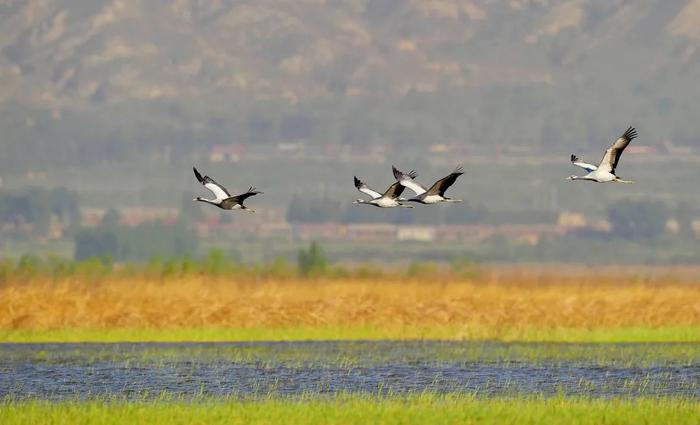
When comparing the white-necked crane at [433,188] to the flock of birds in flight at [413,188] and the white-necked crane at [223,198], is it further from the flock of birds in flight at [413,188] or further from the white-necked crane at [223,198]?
the white-necked crane at [223,198]

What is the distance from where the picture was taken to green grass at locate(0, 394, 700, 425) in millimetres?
21797

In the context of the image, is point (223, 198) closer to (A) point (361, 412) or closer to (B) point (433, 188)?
(B) point (433, 188)

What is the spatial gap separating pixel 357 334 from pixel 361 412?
1697 cm

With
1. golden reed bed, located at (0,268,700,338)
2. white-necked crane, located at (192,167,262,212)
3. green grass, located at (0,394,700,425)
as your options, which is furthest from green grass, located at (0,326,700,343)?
green grass, located at (0,394,700,425)

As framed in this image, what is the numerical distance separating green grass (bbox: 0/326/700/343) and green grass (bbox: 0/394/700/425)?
1410 cm

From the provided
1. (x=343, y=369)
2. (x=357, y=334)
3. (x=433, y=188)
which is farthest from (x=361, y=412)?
(x=357, y=334)

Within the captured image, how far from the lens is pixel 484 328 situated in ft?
129

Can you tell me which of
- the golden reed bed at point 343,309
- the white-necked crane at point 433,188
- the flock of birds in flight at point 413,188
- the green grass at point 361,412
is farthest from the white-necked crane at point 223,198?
the golden reed bed at point 343,309

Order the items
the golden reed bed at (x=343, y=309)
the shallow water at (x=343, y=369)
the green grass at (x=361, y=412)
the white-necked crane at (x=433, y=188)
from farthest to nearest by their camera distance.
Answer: the golden reed bed at (x=343, y=309)
the shallow water at (x=343, y=369)
the white-necked crane at (x=433, y=188)
the green grass at (x=361, y=412)

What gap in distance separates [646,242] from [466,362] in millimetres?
92833

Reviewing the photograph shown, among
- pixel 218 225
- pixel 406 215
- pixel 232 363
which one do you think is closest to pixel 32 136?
pixel 218 225

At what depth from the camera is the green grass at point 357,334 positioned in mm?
38219

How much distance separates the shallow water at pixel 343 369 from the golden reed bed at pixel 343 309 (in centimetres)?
210

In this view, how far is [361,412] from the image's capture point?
22.5 m
